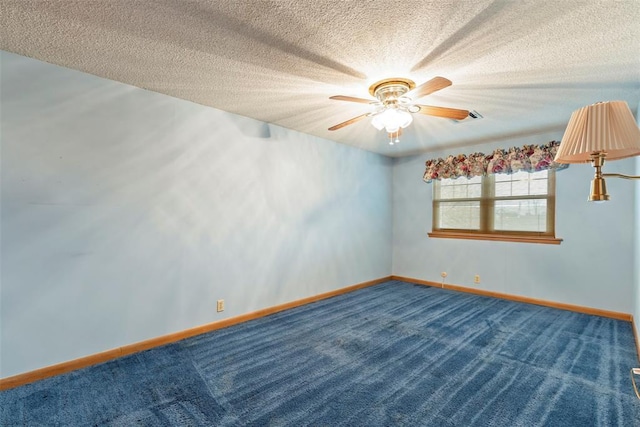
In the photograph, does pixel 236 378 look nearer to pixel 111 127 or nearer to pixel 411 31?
pixel 111 127

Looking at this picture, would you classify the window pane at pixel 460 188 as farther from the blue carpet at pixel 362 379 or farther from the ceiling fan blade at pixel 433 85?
the ceiling fan blade at pixel 433 85

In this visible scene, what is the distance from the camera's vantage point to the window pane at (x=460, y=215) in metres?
4.82

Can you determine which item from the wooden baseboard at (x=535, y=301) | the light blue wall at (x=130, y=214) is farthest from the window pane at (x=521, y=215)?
the light blue wall at (x=130, y=214)

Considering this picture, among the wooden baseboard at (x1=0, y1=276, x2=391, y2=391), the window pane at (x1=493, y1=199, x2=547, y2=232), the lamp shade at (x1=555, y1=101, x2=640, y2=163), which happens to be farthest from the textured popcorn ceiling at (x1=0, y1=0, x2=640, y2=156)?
the wooden baseboard at (x1=0, y1=276, x2=391, y2=391)

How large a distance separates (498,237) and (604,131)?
3782 mm

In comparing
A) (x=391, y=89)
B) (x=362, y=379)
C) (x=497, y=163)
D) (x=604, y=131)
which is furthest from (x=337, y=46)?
(x=497, y=163)

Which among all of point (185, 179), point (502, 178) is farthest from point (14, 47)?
point (502, 178)

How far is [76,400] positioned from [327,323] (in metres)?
2.19

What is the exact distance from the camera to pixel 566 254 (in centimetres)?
395

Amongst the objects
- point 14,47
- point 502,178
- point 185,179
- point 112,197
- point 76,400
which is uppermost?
point 14,47

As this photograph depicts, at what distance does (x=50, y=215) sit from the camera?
2.34 meters

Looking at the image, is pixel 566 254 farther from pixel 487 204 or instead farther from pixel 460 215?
pixel 460 215

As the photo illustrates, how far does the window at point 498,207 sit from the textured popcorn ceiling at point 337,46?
1.48m

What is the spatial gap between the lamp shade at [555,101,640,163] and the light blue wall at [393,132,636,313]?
10.9 ft
